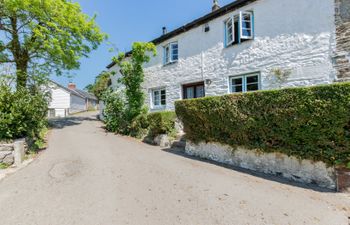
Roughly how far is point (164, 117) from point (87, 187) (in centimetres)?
570

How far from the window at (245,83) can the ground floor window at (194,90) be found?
2097mm

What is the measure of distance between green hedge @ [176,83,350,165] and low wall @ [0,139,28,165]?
6.36 m

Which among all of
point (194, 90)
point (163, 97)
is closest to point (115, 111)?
point (163, 97)

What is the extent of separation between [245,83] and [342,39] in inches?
154

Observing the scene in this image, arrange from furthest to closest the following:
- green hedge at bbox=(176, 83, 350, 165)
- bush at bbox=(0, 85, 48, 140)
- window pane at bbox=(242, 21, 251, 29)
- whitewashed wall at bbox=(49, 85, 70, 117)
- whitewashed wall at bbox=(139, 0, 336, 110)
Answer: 1. whitewashed wall at bbox=(49, 85, 70, 117)
2. window pane at bbox=(242, 21, 251, 29)
3. whitewashed wall at bbox=(139, 0, 336, 110)
4. bush at bbox=(0, 85, 48, 140)
5. green hedge at bbox=(176, 83, 350, 165)

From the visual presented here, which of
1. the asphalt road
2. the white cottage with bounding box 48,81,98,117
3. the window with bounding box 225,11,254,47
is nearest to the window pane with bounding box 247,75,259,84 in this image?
the window with bounding box 225,11,254,47

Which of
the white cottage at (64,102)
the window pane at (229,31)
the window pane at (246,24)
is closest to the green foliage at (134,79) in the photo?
the window pane at (229,31)

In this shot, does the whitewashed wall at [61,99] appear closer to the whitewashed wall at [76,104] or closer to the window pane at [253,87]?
the whitewashed wall at [76,104]

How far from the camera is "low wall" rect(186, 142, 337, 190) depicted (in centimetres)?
507

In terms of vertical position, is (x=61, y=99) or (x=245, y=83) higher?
(x=61, y=99)

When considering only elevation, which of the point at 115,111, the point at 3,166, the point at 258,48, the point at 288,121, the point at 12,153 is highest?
the point at 258,48

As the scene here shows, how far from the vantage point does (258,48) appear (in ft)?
31.4

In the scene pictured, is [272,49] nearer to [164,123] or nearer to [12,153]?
[164,123]

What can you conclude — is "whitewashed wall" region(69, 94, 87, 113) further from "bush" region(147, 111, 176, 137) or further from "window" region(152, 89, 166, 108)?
"bush" region(147, 111, 176, 137)
